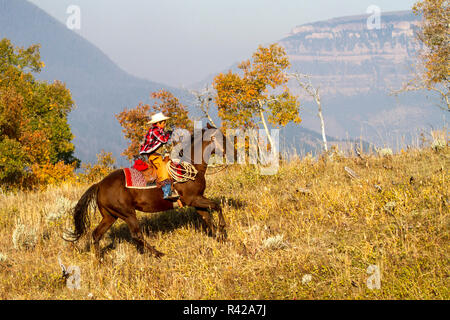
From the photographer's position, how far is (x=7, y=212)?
1218cm

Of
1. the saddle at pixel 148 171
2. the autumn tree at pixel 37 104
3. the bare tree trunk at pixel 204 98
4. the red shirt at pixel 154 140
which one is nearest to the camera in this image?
the red shirt at pixel 154 140

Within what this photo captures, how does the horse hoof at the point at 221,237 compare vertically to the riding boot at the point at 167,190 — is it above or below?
below

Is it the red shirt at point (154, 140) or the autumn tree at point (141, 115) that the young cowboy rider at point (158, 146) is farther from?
the autumn tree at point (141, 115)

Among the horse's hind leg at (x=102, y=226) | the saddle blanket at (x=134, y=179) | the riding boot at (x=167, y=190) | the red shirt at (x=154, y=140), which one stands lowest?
the horse's hind leg at (x=102, y=226)

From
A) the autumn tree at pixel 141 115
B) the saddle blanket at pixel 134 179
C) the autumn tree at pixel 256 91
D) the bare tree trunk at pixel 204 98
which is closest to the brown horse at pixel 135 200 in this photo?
the saddle blanket at pixel 134 179

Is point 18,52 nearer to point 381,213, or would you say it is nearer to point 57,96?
point 57,96

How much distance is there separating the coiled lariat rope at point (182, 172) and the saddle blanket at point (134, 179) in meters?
0.50

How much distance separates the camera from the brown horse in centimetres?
761

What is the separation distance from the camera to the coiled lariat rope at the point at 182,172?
7844mm

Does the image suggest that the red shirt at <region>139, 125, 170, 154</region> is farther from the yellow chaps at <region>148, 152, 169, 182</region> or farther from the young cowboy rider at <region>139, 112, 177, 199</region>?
the yellow chaps at <region>148, 152, 169, 182</region>

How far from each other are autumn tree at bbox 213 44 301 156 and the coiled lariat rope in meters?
28.7

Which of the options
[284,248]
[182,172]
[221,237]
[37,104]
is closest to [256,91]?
[37,104]
